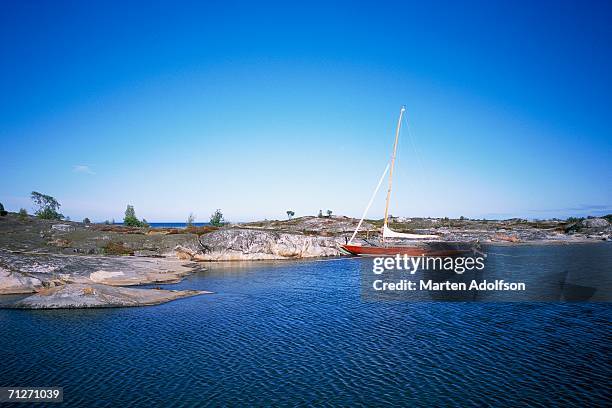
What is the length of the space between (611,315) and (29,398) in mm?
49965

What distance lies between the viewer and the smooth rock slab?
39.5 m

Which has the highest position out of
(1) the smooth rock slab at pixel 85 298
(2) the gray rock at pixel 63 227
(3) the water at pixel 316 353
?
(2) the gray rock at pixel 63 227

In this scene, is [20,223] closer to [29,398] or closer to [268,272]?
[268,272]

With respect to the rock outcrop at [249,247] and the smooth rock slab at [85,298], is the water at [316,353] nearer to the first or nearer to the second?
the smooth rock slab at [85,298]

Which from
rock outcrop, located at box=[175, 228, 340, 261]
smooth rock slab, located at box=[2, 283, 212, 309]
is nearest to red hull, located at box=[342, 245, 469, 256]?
rock outcrop, located at box=[175, 228, 340, 261]

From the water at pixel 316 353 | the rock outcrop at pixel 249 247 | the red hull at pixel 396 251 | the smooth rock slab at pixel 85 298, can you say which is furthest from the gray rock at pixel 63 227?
→ the red hull at pixel 396 251

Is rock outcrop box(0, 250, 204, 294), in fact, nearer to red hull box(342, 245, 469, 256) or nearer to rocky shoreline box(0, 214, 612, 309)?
rocky shoreline box(0, 214, 612, 309)

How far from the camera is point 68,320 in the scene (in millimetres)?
35750

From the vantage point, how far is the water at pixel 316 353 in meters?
21.0

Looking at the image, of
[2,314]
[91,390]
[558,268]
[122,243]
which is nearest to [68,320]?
[2,314]

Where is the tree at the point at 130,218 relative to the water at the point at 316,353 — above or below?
above

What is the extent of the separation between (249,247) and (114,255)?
98.0 feet

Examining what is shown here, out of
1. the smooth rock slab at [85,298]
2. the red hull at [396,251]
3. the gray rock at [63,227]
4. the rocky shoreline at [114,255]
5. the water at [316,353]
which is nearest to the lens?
the water at [316,353]

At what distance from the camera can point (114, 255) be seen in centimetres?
7269
